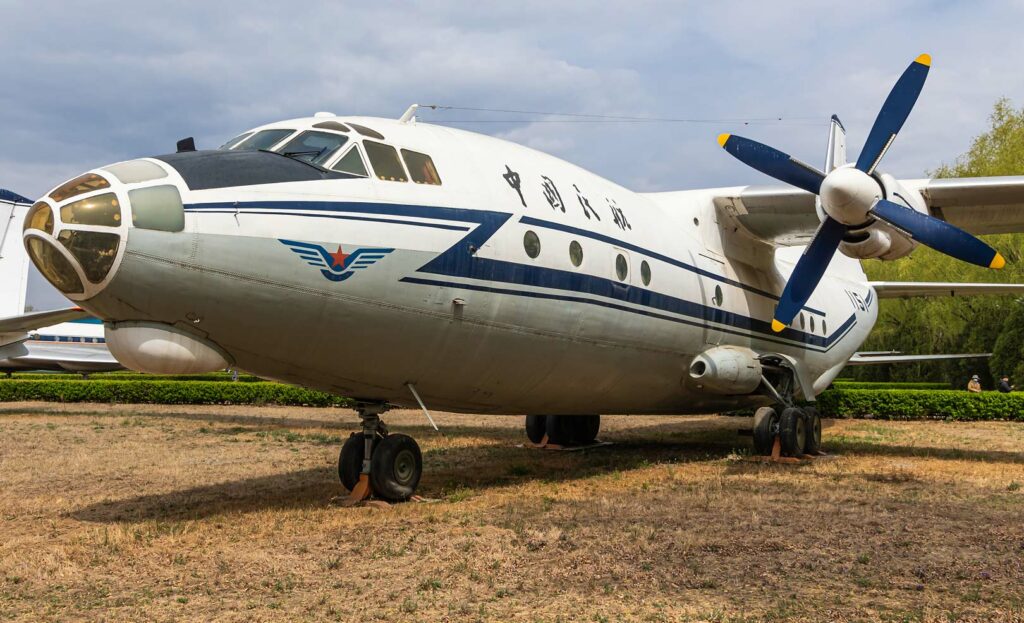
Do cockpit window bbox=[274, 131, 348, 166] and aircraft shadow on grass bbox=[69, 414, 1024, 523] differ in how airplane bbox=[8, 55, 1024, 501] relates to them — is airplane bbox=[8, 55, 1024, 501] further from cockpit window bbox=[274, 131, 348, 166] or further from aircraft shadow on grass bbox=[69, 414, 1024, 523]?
aircraft shadow on grass bbox=[69, 414, 1024, 523]

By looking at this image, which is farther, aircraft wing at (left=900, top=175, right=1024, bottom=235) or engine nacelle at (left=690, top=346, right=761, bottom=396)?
aircraft wing at (left=900, top=175, right=1024, bottom=235)

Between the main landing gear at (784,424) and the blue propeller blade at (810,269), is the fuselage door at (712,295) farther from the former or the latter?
the main landing gear at (784,424)

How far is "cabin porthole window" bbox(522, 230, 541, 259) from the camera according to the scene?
31.3 ft

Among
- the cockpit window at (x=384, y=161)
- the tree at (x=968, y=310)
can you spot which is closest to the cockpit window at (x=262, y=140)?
the cockpit window at (x=384, y=161)

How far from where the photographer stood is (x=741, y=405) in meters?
15.4

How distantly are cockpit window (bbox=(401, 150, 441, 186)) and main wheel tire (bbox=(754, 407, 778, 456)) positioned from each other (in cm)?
809

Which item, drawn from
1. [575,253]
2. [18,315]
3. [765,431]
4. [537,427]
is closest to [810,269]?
[765,431]

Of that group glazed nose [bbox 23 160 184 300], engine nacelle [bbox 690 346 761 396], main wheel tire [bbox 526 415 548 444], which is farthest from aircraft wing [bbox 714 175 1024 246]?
glazed nose [bbox 23 160 184 300]

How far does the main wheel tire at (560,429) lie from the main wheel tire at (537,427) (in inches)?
5.2

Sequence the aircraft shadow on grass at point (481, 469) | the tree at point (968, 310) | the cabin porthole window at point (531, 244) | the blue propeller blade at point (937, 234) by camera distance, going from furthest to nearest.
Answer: the tree at point (968, 310)
the blue propeller blade at point (937, 234)
the cabin porthole window at point (531, 244)
the aircraft shadow on grass at point (481, 469)

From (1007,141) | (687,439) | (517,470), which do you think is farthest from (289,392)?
(1007,141)

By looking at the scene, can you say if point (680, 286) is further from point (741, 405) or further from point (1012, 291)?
point (1012, 291)

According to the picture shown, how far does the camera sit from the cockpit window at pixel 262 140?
875cm

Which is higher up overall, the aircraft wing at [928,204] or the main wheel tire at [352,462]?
the aircraft wing at [928,204]
